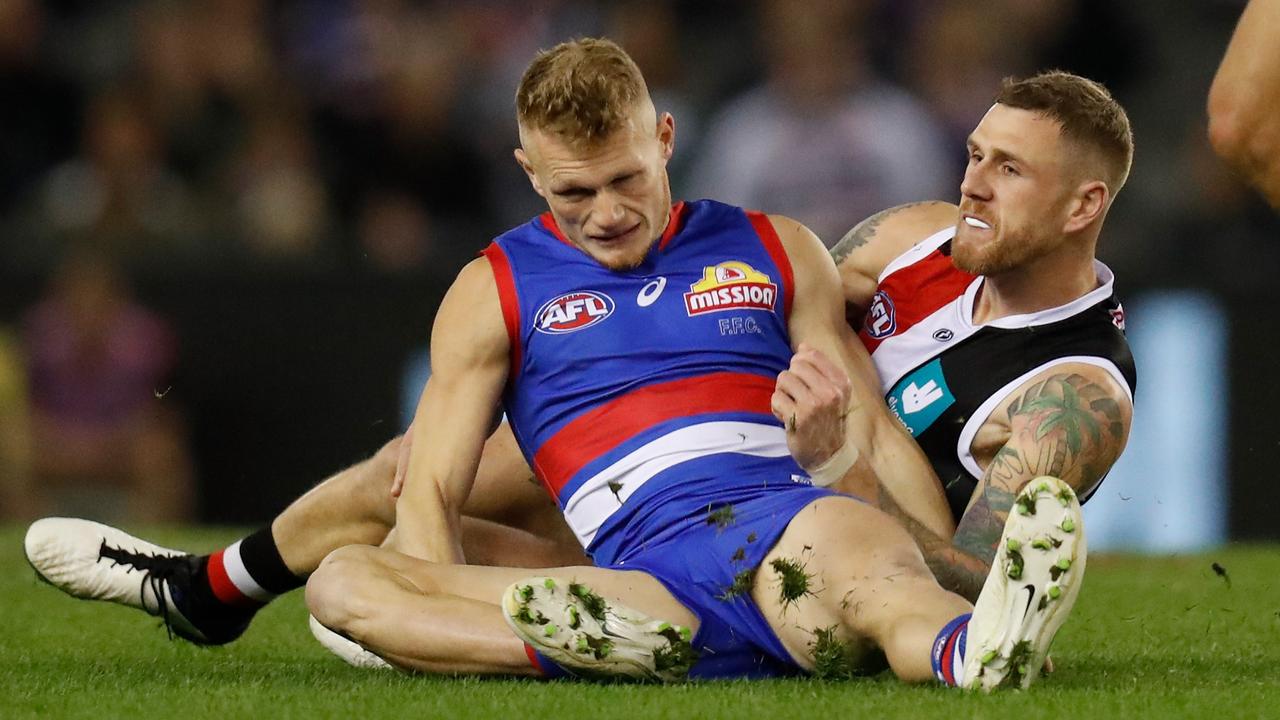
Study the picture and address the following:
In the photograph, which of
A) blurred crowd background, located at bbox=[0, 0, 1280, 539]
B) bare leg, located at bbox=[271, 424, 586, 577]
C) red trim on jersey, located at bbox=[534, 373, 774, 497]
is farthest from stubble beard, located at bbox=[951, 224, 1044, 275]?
blurred crowd background, located at bbox=[0, 0, 1280, 539]

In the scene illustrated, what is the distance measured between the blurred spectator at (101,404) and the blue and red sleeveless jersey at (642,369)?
5926mm

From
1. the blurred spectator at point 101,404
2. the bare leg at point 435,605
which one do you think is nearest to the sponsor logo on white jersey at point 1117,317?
the bare leg at point 435,605

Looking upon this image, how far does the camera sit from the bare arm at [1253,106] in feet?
12.5

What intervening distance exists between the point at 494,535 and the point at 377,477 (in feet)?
1.25

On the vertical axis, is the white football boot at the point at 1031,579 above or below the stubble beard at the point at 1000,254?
below

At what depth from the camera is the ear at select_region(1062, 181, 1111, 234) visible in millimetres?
5312

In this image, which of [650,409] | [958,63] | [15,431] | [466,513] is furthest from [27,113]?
[650,409]

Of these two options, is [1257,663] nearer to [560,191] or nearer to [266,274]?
[560,191]

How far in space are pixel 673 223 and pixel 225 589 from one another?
5.50 feet

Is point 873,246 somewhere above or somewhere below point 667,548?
above

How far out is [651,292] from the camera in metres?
5.08

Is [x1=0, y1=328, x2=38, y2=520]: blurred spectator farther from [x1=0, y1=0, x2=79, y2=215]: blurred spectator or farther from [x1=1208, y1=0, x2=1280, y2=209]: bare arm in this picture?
[x1=1208, y1=0, x2=1280, y2=209]: bare arm

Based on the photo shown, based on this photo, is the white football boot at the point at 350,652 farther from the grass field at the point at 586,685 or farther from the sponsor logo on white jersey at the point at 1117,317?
the sponsor logo on white jersey at the point at 1117,317

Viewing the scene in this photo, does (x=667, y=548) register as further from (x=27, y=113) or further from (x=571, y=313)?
(x=27, y=113)
